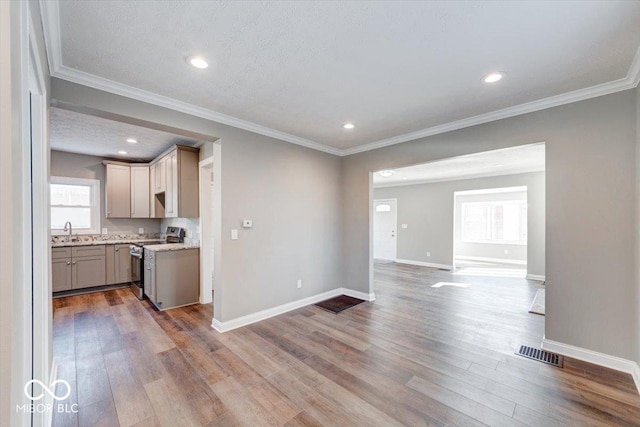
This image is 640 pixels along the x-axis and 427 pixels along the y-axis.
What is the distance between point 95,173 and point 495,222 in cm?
1110

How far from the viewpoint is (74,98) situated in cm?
231

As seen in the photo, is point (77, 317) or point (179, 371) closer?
point (179, 371)

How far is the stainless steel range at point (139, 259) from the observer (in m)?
4.59

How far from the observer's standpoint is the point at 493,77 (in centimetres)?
236

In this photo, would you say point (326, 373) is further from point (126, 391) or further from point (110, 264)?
Answer: point (110, 264)

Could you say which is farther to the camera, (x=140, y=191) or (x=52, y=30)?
(x=140, y=191)

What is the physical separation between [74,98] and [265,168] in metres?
2.01

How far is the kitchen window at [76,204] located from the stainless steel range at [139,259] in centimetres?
110

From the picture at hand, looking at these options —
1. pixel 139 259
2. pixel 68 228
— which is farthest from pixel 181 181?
pixel 68 228

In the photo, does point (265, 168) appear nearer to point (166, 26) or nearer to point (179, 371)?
point (166, 26)

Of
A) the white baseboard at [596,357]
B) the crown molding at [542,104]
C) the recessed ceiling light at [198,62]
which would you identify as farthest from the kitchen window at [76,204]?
the white baseboard at [596,357]

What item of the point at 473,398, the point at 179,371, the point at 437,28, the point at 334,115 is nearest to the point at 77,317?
the point at 179,371

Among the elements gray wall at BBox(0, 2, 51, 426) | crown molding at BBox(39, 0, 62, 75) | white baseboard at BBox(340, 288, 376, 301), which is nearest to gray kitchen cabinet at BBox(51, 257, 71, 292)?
crown molding at BBox(39, 0, 62, 75)

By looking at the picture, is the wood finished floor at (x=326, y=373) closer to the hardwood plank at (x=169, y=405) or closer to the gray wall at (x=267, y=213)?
the hardwood plank at (x=169, y=405)
